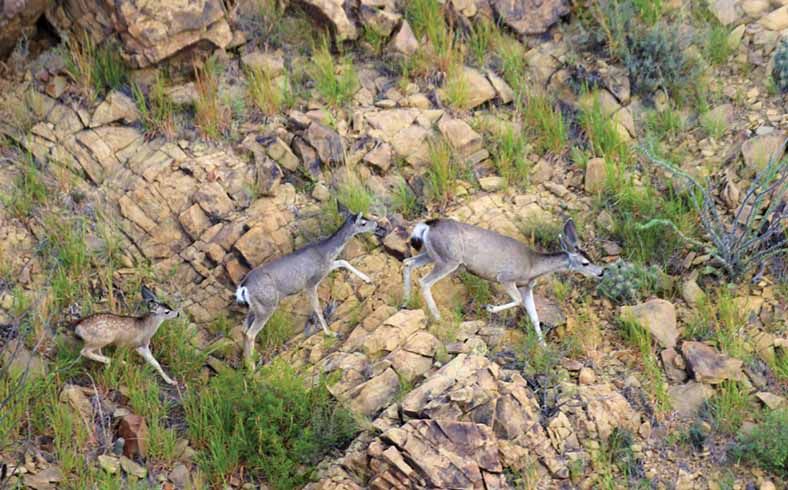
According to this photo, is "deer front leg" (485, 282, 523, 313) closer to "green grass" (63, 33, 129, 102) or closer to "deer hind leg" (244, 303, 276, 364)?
"deer hind leg" (244, 303, 276, 364)

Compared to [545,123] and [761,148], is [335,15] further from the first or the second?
[761,148]

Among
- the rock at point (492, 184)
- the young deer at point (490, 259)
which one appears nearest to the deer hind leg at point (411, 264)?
the young deer at point (490, 259)

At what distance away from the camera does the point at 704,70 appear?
14.2 m

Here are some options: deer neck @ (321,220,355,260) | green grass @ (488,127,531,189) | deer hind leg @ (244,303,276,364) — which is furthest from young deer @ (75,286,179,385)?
green grass @ (488,127,531,189)

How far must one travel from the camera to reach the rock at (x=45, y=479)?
10219 mm

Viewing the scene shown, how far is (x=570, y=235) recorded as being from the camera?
12.5 meters

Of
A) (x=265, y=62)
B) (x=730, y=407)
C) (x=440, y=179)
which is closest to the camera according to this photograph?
(x=730, y=407)

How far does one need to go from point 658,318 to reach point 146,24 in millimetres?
6571

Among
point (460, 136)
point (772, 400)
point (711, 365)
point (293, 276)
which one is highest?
point (460, 136)

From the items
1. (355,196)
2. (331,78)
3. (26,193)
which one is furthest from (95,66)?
(355,196)

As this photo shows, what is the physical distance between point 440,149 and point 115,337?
426 cm

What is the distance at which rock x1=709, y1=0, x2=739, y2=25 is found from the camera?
1473cm

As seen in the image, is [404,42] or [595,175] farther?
[404,42]

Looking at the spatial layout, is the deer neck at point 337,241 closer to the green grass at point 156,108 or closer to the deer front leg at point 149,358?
the deer front leg at point 149,358
